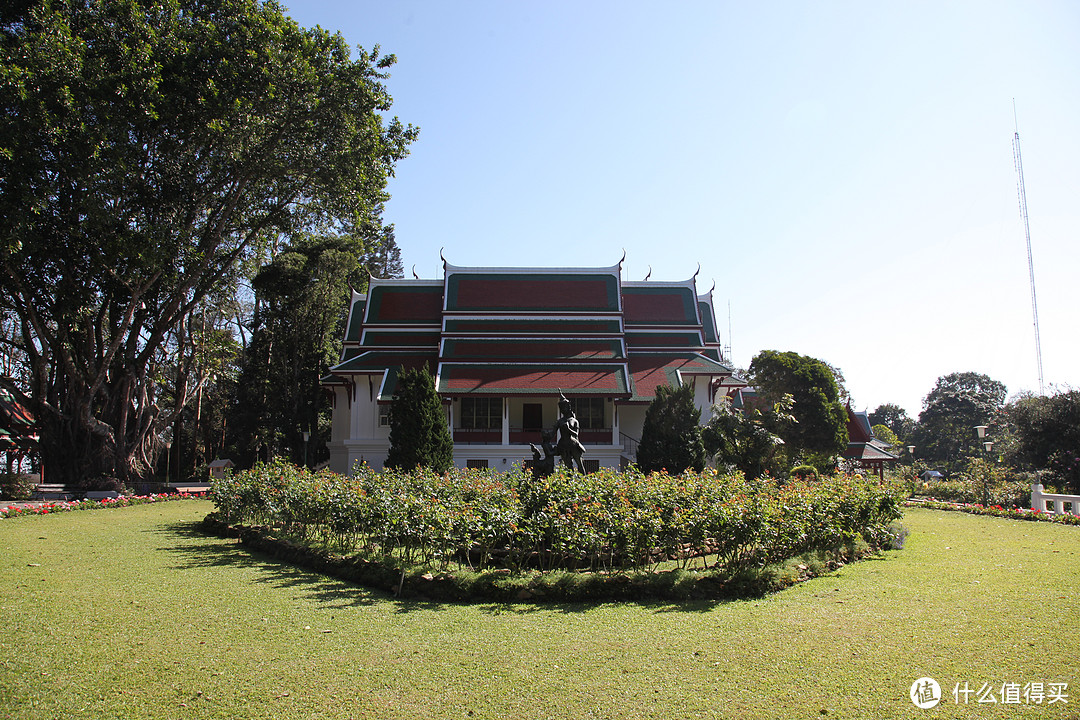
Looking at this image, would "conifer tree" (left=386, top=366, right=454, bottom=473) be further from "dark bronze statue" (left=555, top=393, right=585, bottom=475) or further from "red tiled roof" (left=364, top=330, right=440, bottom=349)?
"red tiled roof" (left=364, top=330, right=440, bottom=349)

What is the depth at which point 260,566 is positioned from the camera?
947cm

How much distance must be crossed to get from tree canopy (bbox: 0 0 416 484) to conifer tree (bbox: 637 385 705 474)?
12612mm

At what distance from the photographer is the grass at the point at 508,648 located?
14.6 feet

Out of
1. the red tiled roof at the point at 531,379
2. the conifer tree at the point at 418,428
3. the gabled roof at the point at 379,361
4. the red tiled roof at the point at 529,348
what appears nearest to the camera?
the conifer tree at the point at 418,428

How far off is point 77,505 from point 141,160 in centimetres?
1051

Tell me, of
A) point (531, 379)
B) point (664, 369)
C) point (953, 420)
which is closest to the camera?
point (531, 379)

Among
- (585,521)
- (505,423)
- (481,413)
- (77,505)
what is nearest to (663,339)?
(505,423)

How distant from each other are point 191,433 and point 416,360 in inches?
852

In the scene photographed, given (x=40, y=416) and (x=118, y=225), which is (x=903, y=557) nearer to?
(x=118, y=225)

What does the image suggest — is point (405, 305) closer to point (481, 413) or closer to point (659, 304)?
point (481, 413)

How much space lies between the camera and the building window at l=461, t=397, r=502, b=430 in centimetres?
2480

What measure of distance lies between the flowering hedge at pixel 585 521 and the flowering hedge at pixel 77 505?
974 cm

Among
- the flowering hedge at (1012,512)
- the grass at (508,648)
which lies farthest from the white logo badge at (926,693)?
the flowering hedge at (1012,512)

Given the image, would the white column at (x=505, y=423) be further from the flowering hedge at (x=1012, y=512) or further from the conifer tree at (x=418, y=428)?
the flowering hedge at (x=1012, y=512)
